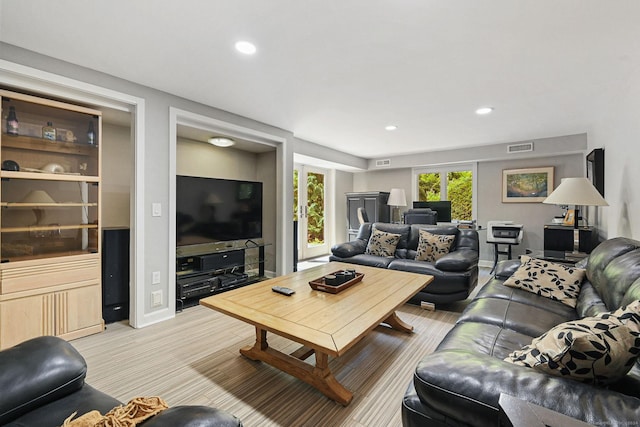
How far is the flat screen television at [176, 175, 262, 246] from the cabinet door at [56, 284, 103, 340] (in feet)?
3.18

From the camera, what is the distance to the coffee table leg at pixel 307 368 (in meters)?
1.73

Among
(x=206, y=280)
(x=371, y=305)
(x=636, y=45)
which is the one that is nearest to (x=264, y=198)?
(x=206, y=280)

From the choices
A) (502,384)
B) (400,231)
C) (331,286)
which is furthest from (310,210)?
(502,384)

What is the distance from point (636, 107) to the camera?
93.7 inches

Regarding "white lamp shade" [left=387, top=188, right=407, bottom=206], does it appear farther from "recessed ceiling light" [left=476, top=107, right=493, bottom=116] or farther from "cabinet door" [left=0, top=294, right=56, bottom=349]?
"cabinet door" [left=0, top=294, right=56, bottom=349]

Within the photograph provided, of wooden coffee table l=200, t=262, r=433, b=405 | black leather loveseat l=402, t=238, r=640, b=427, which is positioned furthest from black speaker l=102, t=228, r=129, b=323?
black leather loveseat l=402, t=238, r=640, b=427

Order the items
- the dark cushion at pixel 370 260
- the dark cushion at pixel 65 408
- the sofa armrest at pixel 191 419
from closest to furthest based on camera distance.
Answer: the sofa armrest at pixel 191 419
the dark cushion at pixel 65 408
the dark cushion at pixel 370 260

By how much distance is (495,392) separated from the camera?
0.85m

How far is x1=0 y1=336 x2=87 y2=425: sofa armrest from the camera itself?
0.97 metres

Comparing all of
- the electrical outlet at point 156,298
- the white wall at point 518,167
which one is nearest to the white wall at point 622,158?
the white wall at point 518,167

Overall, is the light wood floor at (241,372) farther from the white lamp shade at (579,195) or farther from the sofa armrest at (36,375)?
the white lamp shade at (579,195)

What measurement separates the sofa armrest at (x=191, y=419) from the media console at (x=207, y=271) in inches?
111

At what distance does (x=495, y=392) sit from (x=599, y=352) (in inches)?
13.3

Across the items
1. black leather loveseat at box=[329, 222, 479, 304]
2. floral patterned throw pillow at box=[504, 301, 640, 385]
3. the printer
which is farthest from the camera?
the printer
